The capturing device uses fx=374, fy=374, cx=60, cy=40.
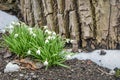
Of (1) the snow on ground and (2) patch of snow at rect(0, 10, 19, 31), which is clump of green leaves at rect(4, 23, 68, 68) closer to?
(1) the snow on ground

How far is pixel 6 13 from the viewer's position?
237 inches

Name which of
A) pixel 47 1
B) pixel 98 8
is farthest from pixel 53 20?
pixel 98 8

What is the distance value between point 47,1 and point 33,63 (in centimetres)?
91

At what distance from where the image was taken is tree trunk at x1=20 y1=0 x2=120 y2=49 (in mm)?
4387

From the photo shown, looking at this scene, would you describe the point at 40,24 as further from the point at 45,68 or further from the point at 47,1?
the point at 45,68

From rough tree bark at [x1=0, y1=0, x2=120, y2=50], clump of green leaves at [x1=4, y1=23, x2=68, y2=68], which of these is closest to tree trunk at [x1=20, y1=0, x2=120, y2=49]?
rough tree bark at [x1=0, y1=0, x2=120, y2=50]

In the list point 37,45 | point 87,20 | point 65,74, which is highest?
point 87,20

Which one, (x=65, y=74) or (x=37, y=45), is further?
(x=37, y=45)

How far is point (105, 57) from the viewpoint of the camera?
14.6 feet

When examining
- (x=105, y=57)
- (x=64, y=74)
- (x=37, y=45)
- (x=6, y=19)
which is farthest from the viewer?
(x=6, y=19)

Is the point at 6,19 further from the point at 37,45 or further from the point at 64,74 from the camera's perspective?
the point at 64,74

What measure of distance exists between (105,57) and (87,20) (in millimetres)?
490

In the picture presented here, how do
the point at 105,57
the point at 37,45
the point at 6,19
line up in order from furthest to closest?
1. the point at 6,19
2. the point at 105,57
3. the point at 37,45

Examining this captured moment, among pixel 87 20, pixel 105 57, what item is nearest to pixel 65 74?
pixel 105 57
